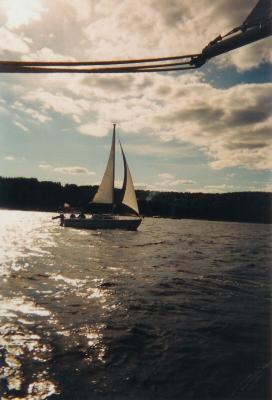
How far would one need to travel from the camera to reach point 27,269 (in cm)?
1967

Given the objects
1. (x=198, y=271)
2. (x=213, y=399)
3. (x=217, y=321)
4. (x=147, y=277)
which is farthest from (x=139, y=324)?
(x=198, y=271)

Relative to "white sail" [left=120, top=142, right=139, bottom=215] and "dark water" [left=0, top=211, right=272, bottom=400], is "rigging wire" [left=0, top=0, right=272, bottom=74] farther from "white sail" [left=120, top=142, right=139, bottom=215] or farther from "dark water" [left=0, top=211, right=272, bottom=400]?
"white sail" [left=120, top=142, right=139, bottom=215]

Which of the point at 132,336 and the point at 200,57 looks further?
the point at 132,336

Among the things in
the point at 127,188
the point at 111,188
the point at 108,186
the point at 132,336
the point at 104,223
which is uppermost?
the point at 108,186

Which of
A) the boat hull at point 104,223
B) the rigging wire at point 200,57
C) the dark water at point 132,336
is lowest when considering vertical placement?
the dark water at point 132,336

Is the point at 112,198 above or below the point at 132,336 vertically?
above

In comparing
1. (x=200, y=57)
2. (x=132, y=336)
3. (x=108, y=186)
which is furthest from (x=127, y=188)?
(x=200, y=57)

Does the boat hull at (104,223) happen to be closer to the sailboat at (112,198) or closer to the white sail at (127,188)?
the sailboat at (112,198)

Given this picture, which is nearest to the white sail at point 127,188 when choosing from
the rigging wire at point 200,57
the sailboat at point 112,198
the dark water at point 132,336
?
the sailboat at point 112,198

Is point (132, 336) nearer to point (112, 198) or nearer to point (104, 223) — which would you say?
point (104, 223)

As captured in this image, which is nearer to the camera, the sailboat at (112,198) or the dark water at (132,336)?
the dark water at (132,336)

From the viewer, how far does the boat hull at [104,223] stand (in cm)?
5556

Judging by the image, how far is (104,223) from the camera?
55.5 m

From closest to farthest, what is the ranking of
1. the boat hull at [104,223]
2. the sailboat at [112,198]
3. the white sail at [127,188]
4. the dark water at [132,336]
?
1. the dark water at [132,336]
2. the boat hull at [104,223]
3. the sailboat at [112,198]
4. the white sail at [127,188]
